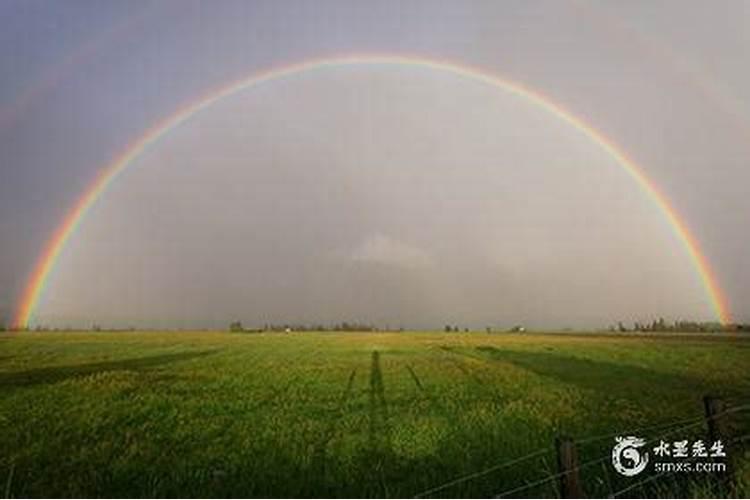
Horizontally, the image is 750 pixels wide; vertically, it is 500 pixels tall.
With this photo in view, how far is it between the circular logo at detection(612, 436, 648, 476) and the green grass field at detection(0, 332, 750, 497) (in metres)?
0.29

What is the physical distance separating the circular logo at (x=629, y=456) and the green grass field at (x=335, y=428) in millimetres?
292

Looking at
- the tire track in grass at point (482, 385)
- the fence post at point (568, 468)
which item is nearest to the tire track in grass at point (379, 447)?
the fence post at point (568, 468)

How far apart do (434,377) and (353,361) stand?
645 inches

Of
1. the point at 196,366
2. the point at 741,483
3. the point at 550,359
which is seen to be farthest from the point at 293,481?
the point at 550,359

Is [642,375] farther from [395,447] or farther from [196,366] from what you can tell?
[196,366]

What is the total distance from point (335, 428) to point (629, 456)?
31.1 ft

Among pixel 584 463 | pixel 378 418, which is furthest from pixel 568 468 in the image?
pixel 378 418

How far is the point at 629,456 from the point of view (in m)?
16.5

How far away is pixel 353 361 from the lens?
5522 cm

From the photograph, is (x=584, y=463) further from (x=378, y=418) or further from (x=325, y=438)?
(x=378, y=418)

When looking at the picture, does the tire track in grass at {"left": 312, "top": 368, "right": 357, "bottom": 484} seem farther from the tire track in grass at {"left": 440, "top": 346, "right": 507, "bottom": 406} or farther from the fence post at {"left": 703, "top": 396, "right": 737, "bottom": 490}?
the fence post at {"left": 703, "top": 396, "right": 737, "bottom": 490}

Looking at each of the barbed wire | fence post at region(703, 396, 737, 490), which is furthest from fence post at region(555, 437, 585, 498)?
fence post at region(703, 396, 737, 490)

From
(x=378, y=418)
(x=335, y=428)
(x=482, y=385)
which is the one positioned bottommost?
(x=335, y=428)

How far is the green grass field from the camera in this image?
1546 cm
